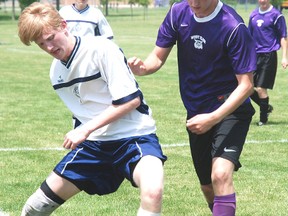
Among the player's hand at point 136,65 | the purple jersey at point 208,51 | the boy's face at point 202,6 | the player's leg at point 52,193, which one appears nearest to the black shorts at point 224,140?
the purple jersey at point 208,51

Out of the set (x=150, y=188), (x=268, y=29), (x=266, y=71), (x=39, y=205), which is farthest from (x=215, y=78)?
(x=268, y=29)

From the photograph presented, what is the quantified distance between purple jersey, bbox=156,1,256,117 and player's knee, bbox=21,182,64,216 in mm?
1153

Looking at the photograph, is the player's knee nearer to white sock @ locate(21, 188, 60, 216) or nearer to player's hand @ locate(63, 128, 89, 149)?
white sock @ locate(21, 188, 60, 216)

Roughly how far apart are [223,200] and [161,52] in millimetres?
1214

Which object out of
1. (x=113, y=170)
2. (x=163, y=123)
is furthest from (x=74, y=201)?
(x=163, y=123)

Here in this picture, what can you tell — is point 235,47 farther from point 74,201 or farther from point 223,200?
point 74,201

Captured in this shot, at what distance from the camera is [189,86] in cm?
492

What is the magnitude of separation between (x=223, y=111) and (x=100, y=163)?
0.85 meters

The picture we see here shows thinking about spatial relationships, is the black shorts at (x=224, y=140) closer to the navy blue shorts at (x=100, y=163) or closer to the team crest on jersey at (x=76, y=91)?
the navy blue shorts at (x=100, y=163)

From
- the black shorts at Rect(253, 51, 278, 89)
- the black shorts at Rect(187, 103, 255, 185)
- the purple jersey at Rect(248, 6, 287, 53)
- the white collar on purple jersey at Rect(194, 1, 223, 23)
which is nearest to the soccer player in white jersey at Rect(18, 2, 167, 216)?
the black shorts at Rect(187, 103, 255, 185)

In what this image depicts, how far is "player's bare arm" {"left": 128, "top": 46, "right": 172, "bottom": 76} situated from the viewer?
4.84 meters

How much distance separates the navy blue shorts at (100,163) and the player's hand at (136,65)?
0.59 metres

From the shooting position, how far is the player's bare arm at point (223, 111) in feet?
14.5

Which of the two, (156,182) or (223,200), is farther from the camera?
(223,200)
